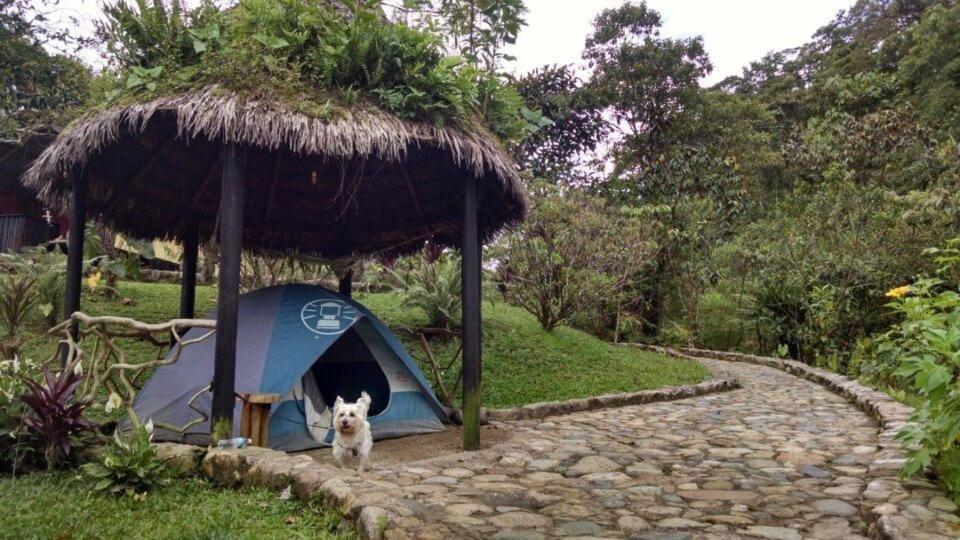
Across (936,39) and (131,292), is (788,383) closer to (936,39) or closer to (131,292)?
(131,292)

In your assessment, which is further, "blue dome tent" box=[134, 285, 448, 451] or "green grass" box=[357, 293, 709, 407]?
"green grass" box=[357, 293, 709, 407]

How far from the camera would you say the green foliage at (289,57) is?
15.6ft

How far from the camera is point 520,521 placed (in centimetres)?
349

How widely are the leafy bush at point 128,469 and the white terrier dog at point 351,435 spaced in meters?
1.15

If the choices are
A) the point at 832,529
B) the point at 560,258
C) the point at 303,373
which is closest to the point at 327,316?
the point at 303,373

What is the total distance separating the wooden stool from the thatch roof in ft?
5.78

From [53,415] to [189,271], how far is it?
310cm

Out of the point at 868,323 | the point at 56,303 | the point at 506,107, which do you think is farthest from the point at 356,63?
the point at 868,323

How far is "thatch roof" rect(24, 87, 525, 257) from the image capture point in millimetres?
4637

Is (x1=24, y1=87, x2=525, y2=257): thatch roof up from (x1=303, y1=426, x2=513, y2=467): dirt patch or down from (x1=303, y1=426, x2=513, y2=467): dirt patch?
up

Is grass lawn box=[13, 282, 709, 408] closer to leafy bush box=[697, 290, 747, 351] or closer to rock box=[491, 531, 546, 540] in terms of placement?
rock box=[491, 531, 546, 540]

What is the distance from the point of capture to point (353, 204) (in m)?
7.53

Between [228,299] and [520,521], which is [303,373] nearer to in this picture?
[228,299]

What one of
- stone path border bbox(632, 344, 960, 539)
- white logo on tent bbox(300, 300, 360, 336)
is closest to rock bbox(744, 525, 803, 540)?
stone path border bbox(632, 344, 960, 539)
